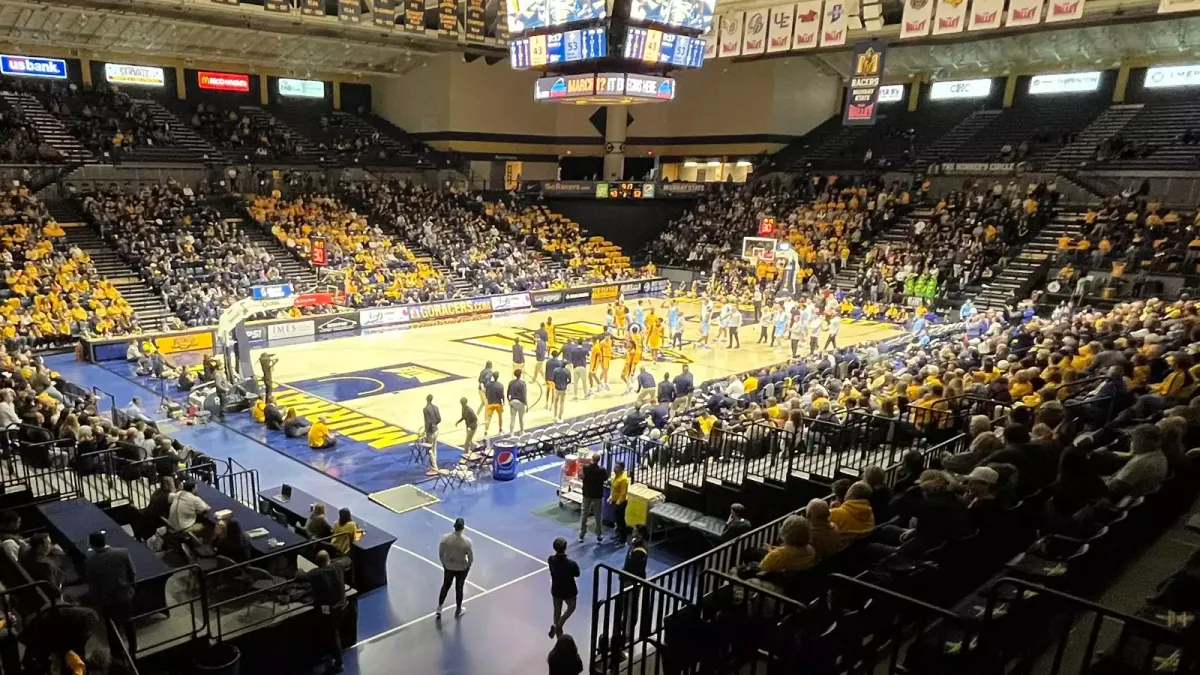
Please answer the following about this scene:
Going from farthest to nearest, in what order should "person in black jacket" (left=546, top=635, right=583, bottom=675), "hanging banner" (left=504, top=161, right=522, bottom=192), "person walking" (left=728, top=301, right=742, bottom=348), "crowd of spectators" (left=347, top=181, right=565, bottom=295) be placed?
"hanging banner" (left=504, top=161, right=522, bottom=192), "crowd of spectators" (left=347, top=181, right=565, bottom=295), "person walking" (left=728, top=301, right=742, bottom=348), "person in black jacket" (left=546, top=635, right=583, bottom=675)

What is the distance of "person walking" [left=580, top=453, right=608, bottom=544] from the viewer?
10875mm

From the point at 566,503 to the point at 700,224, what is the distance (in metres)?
30.6

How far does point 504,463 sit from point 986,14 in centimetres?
1634

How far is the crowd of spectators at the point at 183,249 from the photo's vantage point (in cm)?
2564

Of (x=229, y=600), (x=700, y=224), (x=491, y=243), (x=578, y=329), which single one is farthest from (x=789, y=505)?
(x=700, y=224)

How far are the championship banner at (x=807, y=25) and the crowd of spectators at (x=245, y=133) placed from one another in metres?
23.3

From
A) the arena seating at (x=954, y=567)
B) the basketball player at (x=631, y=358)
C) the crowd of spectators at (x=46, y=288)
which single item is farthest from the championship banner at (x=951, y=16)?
the crowd of spectators at (x=46, y=288)

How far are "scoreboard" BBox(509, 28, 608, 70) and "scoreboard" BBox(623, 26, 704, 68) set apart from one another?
692mm

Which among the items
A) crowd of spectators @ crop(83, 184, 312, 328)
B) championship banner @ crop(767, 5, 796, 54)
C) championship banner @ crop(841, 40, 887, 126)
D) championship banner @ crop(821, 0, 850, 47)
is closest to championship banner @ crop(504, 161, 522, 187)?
crowd of spectators @ crop(83, 184, 312, 328)

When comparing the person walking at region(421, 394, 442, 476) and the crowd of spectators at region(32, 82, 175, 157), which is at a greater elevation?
the crowd of spectators at region(32, 82, 175, 157)

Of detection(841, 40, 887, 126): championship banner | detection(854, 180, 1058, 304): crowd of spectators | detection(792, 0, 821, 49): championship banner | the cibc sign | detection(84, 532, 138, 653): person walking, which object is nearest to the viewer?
detection(84, 532, 138, 653): person walking

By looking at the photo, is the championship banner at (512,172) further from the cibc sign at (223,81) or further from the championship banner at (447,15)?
the championship banner at (447,15)

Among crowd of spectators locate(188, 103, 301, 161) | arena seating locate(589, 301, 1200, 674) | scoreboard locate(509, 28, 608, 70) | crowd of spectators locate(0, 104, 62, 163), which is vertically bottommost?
arena seating locate(589, 301, 1200, 674)

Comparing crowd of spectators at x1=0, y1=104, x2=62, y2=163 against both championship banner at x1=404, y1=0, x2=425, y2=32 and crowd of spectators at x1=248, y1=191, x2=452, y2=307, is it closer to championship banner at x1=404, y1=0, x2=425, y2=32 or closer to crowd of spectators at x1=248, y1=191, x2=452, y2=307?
crowd of spectators at x1=248, y1=191, x2=452, y2=307
